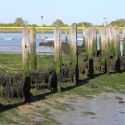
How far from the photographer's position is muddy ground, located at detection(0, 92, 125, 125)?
12.7 m

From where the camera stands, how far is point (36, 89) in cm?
1647

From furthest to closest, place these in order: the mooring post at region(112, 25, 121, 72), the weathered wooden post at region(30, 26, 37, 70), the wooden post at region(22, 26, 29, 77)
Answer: the mooring post at region(112, 25, 121, 72) → the weathered wooden post at region(30, 26, 37, 70) → the wooden post at region(22, 26, 29, 77)

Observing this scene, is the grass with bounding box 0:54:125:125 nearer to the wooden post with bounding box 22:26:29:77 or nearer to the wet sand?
the wet sand

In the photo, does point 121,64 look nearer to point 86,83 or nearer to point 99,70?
point 99,70

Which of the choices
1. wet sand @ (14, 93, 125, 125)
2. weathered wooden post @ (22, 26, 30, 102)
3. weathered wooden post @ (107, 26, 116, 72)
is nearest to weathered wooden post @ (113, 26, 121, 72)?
weathered wooden post @ (107, 26, 116, 72)

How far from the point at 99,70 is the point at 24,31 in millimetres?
9546

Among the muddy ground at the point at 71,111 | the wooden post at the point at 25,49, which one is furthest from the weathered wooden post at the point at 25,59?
the muddy ground at the point at 71,111

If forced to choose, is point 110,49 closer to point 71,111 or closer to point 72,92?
point 72,92

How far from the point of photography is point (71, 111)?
14.1 metres

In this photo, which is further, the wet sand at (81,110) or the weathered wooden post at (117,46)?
the weathered wooden post at (117,46)

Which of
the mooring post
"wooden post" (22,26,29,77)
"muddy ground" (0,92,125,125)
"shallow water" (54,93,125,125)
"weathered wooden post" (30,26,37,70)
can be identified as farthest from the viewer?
the mooring post

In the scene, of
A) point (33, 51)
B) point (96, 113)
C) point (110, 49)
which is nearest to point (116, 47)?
point (110, 49)

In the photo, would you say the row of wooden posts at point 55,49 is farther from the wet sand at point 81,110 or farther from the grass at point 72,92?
the wet sand at point 81,110

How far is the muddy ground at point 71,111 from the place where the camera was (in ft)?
41.8
